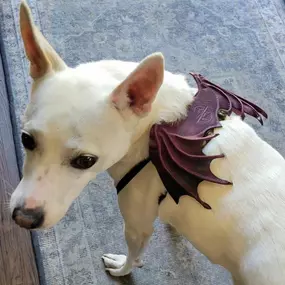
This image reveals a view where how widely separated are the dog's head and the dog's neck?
0.08 metres

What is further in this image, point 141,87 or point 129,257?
point 129,257

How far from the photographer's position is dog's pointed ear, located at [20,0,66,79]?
1180 mm

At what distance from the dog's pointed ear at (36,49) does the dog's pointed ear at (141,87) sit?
185 mm

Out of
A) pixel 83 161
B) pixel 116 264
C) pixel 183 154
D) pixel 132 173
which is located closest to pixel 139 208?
pixel 132 173

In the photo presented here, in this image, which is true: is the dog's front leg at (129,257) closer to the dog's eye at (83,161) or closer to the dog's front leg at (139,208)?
the dog's front leg at (139,208)

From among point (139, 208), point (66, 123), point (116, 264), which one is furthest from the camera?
point (116, 264)

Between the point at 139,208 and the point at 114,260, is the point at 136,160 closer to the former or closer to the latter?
the point at 139,208

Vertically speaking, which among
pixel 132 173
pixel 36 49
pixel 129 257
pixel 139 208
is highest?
pixel 36 49

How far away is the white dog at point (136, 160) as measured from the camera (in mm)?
1173

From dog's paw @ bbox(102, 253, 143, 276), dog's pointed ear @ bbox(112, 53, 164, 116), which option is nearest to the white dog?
dog's pointed ear @ bbox(112, 53, 164, 116)

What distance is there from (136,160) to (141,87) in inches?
10.9

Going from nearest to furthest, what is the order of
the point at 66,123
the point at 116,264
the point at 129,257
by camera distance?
1. the point at 66,123
2. the point at 129,257
3. the point at 116,264

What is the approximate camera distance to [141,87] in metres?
1.19

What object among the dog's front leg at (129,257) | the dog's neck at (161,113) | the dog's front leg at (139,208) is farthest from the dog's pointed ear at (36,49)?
the dog's front leg at (129,257)
